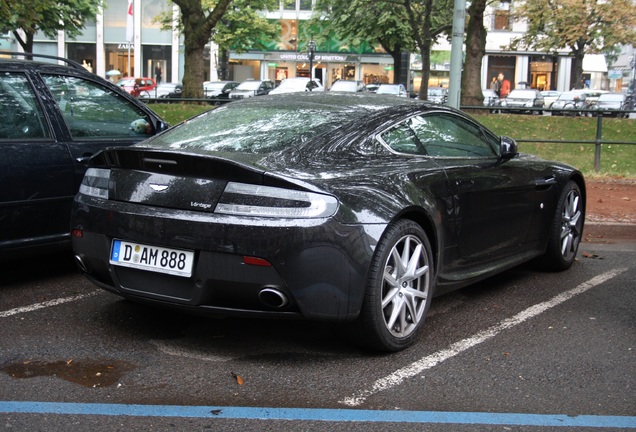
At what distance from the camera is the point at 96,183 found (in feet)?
14.9

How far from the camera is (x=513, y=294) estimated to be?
5.88 m

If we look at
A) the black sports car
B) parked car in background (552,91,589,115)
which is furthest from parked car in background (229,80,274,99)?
the black sports car

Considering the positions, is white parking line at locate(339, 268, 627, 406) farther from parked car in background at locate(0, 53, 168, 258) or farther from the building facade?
the building facade

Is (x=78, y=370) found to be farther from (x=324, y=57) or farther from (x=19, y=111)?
(x=324, y=57)

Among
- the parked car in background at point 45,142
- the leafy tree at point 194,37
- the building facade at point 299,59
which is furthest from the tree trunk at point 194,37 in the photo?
the building facade at point 299,59

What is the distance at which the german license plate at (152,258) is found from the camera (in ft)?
13.3

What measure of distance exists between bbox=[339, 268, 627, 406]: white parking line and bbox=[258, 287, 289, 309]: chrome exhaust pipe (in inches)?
22.4

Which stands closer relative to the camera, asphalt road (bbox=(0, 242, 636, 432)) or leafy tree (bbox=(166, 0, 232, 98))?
asphalt road (bbox=(0, 242, 636, 432))

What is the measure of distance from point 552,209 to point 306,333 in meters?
2.50

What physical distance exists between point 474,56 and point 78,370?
20871mm

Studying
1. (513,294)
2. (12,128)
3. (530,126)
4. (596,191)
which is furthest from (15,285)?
(530,126)

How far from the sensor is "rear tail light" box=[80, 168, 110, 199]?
4.46 metres

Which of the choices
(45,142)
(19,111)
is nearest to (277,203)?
(45,142)

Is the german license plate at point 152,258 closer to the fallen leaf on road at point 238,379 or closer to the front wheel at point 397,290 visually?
the fallen leaf on road at point 238,379
